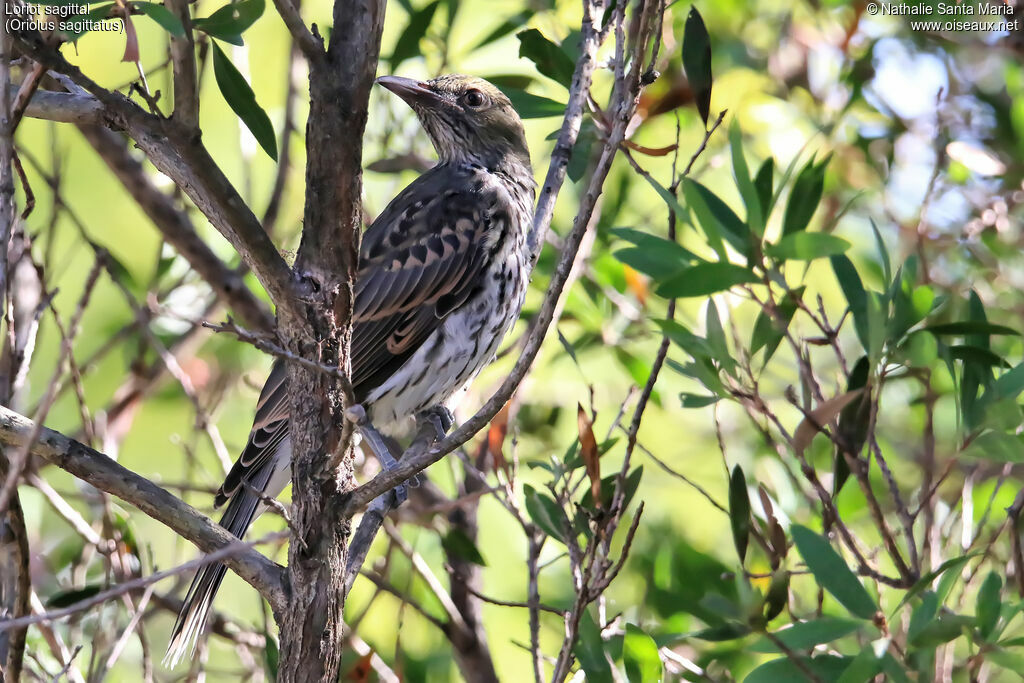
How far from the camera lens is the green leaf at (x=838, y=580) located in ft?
7.73

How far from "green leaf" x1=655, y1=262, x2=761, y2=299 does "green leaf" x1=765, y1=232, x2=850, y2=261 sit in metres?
0.10

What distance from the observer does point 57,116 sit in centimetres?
244

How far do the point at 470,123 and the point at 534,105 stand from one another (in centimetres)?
122

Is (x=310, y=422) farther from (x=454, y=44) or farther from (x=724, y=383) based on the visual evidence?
(x=454, y=44)

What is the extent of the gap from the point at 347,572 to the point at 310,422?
0.40 m

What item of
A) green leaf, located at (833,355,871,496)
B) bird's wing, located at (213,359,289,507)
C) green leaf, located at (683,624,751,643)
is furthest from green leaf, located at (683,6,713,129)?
bird's wing, located at (213,359,289,507)

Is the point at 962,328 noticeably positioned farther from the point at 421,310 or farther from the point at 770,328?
the point at 421,310

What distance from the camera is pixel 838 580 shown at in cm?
236

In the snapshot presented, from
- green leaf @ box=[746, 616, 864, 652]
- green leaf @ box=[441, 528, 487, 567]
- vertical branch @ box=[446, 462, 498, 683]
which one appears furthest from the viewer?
vertical branch @ box=[446, 462, 498, 683]

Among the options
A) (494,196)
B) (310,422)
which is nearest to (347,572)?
(310,422)

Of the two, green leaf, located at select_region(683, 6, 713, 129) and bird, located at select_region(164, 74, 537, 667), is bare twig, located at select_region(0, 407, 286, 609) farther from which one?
green leaf, located at select_region(683, 6, 713, 129)

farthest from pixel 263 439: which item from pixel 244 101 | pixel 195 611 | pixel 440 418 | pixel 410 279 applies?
pixel 244 101

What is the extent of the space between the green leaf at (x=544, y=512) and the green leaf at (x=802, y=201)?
97 cm

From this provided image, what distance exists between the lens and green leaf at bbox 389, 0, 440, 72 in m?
3.76
